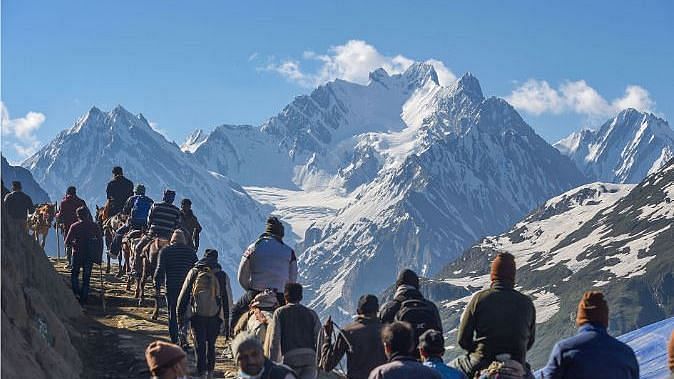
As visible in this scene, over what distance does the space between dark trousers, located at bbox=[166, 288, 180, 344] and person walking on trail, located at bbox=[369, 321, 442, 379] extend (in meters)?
9.54

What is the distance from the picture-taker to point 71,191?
2880 centimetres

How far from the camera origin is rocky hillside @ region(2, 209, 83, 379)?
15.3m

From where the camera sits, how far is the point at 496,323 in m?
12.5

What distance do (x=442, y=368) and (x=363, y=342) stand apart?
2.97 m

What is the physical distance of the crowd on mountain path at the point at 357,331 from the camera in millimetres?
10805

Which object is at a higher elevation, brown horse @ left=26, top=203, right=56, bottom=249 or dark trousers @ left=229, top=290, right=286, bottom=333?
brown horse @ left=26, top=203, right=56, bottom=249

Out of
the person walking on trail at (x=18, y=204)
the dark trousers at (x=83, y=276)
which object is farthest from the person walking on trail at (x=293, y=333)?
the person walking on trail at (x=18, y=204)

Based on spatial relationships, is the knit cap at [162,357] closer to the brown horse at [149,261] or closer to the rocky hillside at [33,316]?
the rocky hillside at [33,316]

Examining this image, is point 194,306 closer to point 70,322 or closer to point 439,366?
point 70,322

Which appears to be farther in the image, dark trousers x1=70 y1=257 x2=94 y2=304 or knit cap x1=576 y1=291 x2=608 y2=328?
dark trousers x1=70 y1=257 x2=94 y2=304

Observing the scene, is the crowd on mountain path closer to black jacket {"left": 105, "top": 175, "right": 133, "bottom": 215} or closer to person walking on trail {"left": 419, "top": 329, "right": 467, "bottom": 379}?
person walking on trail {"left": 419, "top": 329, "right": 467, "bottom": 379}

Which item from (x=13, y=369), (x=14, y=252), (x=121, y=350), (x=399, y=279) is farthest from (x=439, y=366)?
(x=14, y=252)

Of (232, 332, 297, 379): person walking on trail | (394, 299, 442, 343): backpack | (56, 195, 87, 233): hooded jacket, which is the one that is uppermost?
(56, 195, 87, 233): hooded jacket

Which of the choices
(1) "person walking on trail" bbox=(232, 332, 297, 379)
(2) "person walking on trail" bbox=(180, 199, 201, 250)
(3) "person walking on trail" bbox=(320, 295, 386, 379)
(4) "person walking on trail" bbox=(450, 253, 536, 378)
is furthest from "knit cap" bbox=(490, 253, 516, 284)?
(2) "person walking on trail" bbox=(180, 199, 201, 250)
